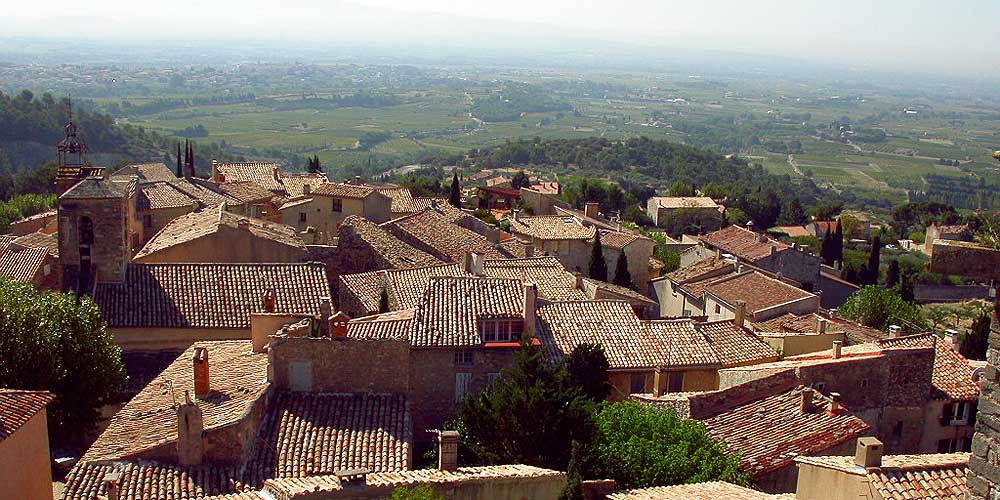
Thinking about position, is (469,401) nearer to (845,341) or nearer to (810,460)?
(810,460)

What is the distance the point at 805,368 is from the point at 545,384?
234 inches

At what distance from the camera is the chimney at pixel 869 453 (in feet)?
38.1

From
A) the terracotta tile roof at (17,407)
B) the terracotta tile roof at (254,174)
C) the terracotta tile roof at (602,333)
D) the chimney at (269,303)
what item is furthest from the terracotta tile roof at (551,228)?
the terracotta tile roof at (17,407)

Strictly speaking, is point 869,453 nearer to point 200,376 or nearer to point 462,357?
point 462,357

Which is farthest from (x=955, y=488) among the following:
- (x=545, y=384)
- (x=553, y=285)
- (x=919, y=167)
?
(x=919, y=167)

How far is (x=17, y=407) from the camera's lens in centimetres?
1308

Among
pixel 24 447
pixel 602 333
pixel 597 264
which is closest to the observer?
pixel 24 447

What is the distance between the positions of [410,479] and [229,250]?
16940mm

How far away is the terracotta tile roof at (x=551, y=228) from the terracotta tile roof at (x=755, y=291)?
8061 mm

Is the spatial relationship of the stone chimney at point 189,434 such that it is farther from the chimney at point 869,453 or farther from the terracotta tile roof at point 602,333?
the chimney at point 869,453

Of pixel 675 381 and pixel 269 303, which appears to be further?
pixel 675 381

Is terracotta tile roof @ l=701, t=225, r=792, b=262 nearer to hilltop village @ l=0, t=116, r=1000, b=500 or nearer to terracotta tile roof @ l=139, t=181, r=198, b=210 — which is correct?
hilltop village @ l=0, t=116, r=1000, b=500

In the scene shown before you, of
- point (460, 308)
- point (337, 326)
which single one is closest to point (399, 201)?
point (460, 308)

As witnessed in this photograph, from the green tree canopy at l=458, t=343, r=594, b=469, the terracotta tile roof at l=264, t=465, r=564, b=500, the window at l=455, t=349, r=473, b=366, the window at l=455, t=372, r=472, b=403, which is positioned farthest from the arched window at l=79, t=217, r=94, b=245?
the terracotta tile roof at l=264, t=465, r=564, b=500
